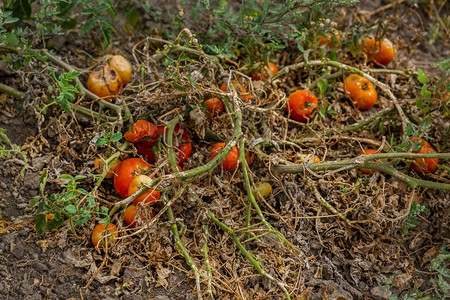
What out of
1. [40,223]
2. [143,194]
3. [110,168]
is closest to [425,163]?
[143,194]

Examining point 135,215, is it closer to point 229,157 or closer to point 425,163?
point 229,157

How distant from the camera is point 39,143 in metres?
2.56

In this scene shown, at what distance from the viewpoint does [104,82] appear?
2.65m

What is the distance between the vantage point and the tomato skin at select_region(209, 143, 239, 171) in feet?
7.89

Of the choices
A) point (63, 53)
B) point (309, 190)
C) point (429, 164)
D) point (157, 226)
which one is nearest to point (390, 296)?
point (309, 190)

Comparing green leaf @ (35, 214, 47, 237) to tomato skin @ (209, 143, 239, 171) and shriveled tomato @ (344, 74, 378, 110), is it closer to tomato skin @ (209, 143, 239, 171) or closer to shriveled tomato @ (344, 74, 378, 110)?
tomato skin @ (209, 143, 239, 171)

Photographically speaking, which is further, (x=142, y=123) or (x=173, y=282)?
(x=142, y=123)

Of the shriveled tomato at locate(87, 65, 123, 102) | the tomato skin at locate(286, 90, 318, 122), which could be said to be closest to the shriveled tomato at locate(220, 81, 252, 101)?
the tomato skin at locate(286, 90, 318, 122)

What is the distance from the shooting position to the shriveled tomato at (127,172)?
231 centimetres

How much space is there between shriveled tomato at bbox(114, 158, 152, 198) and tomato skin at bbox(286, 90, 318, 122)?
908 mm

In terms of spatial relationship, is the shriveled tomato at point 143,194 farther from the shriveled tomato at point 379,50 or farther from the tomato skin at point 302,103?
the shriveled tomato at point 379,50

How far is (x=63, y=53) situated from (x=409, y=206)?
2.22m

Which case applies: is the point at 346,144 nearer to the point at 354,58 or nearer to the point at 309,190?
the point at 309,190

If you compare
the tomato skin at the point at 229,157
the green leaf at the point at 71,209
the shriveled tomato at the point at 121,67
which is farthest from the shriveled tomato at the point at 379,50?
the green leaf at the point at 71,209
